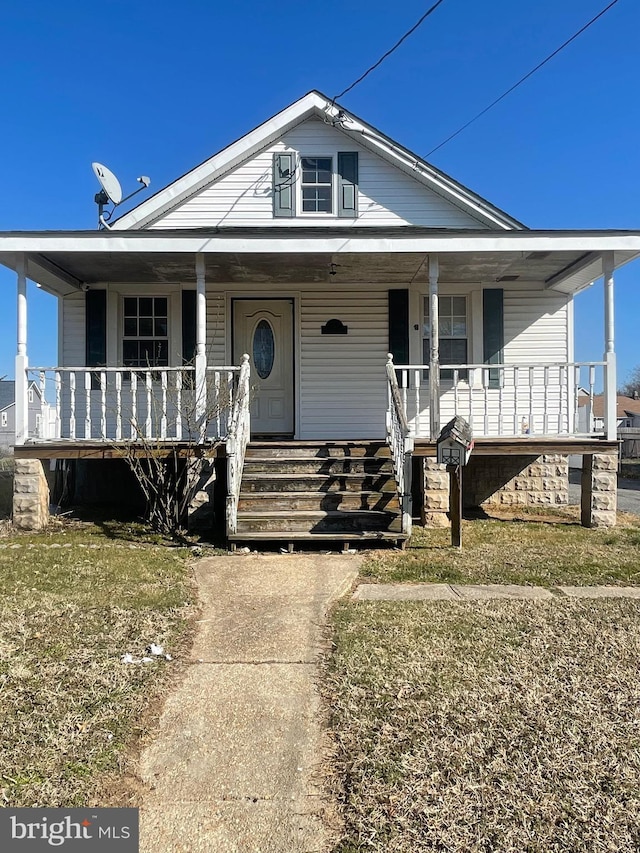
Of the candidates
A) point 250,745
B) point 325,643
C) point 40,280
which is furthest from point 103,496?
point 250,745

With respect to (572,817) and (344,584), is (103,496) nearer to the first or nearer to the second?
(344,584)

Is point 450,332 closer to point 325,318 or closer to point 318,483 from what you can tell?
point 325,318

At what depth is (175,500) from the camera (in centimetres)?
721

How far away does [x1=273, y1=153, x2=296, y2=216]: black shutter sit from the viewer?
9.55m

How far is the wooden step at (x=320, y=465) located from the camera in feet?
23.8

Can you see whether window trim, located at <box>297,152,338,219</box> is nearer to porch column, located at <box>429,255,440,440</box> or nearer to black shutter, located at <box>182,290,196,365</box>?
black shutter, located at <box>182,290,196,365</box>

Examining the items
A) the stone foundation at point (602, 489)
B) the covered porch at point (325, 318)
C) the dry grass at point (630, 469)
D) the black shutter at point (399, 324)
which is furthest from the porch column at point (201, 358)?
the dry grass at point (630, 469)

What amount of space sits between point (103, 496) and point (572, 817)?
8697 millimetres

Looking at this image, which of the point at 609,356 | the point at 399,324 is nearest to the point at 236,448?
the point at 399,324

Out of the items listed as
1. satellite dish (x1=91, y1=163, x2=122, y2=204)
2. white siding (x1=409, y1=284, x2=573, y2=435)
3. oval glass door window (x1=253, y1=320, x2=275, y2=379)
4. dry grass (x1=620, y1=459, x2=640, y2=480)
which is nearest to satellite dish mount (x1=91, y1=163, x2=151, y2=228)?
satellite dish (x1=91, y1=163, x2=122, y2=204)

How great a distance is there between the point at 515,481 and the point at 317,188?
19.9 ft

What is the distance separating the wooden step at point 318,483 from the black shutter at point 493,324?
11.9 ft

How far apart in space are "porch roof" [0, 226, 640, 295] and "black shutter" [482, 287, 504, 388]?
18.8 inches

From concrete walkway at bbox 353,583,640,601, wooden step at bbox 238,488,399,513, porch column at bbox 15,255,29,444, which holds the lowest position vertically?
concrete walkway at bbox 353,583,640,601
